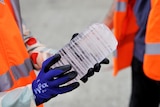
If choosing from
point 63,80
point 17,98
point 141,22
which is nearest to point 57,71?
point 63,80

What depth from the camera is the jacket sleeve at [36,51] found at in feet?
4.10

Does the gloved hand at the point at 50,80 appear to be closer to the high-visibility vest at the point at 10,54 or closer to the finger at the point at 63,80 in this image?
the finger at the point at 63,80

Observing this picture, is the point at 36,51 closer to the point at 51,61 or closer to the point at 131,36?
the point at 51,61

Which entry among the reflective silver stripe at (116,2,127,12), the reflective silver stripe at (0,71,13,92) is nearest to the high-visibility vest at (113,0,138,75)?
the reflective silver stripe at (116,2,127,12)

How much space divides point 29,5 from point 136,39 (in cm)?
261

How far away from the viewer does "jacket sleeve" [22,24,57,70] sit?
1.25 metres

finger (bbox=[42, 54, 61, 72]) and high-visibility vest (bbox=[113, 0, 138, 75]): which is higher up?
finger (bbox=[42, 54, 61, 72])

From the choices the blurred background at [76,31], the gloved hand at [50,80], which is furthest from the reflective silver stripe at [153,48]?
the blurred background at [76,31]

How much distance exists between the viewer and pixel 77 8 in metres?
3.73

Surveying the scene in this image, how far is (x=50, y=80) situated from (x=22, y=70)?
17cm

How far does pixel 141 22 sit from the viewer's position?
1458mm

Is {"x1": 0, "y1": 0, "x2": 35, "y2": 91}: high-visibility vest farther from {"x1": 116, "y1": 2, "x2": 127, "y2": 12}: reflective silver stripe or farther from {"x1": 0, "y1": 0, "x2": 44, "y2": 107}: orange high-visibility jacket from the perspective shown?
{"x1": 116, "y1": 2, "x2": 127, "y2": 12}: reflective silver stripe

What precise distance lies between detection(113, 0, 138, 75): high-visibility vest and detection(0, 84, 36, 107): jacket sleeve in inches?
27.7

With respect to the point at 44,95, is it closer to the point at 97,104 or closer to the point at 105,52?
the point at 105,52
